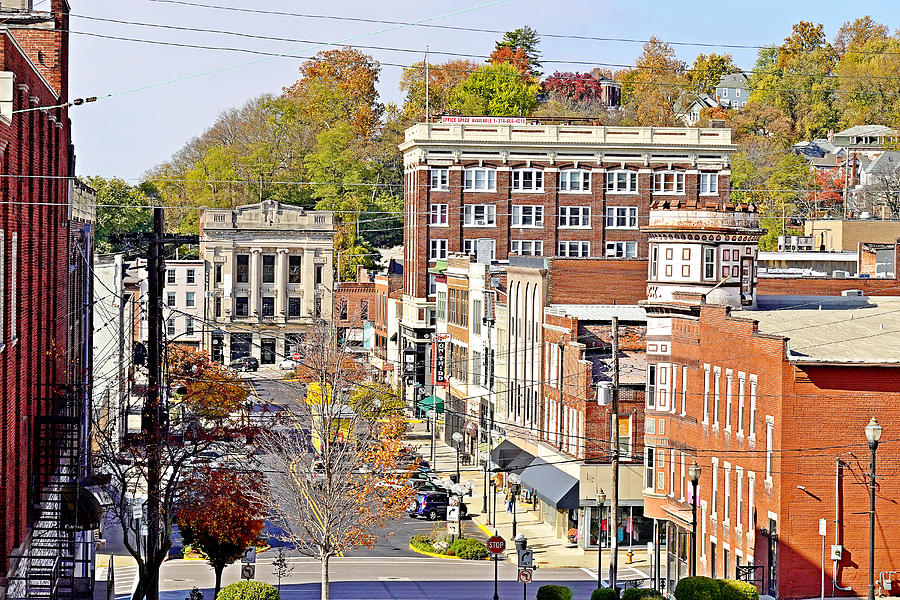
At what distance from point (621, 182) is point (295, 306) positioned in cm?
3449

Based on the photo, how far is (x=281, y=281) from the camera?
404 ft

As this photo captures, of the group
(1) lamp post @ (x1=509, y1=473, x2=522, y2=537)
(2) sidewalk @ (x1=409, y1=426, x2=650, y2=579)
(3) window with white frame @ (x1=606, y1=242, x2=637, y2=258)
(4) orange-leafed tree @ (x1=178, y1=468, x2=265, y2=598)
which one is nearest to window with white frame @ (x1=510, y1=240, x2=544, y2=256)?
(3) window with white frame @ (x1=606, y1=242, x2=637, y2=258)

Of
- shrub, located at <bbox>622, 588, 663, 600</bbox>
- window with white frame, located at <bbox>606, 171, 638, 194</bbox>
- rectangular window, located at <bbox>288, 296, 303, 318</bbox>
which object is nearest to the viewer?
shrub, located at <bbox>622, 588, 663, 600</bbox>

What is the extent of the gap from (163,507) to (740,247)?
23403 millimetres

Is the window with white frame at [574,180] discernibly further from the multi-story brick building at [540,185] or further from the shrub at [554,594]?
the shrub at [554,594]

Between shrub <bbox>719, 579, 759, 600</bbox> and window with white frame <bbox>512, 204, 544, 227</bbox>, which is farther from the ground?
window with white frame <bbox>512, 204, 544, 227</bbox>

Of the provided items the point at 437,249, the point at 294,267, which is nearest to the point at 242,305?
the point at 294,267

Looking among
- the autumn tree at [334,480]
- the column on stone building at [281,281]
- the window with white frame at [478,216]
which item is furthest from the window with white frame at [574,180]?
the autumn tree at [334,480]

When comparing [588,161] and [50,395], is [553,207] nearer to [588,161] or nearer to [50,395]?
[588,161]

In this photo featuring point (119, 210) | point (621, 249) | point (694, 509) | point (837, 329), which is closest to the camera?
point (694, 509)

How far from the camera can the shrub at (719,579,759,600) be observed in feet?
118

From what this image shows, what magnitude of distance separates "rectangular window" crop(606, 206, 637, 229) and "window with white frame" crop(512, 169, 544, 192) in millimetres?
5167

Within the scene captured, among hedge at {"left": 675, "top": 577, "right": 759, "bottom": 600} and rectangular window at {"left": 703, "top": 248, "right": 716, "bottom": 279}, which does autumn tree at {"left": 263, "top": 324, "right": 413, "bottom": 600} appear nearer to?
hedge at {"left": 675, "top": 577, "right": 759, "bottom": 600}

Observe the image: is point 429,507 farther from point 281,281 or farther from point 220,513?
point 281,281
